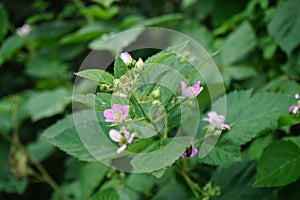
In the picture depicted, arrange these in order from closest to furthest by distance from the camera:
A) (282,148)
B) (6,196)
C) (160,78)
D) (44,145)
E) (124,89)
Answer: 1. (124,89)
2. (160,78)
3. (282,148)
4. (44,145)
5. (6,196)

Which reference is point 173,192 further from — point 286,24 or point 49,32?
point 49,32

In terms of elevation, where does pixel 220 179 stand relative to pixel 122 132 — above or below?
below

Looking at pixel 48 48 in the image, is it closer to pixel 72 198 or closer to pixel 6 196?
pixel 72 198

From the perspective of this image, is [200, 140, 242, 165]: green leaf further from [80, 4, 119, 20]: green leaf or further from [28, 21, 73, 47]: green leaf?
[28, 21, 73, 47]: green leaf

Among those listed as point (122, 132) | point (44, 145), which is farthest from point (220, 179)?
point (44, 145)

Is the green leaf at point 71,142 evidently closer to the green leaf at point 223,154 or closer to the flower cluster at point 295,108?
the green leaf at point 223,154

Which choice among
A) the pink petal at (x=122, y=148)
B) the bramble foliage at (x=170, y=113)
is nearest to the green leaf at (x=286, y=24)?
the bramble foliage at (x=170, y=113)

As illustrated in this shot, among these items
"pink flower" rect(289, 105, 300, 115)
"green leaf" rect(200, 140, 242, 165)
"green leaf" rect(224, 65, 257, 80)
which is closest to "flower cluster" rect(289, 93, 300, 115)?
"pink flower" rect(289, 105, 300, 115)

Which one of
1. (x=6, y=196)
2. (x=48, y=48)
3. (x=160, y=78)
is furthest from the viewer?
(x=6, y=196)
